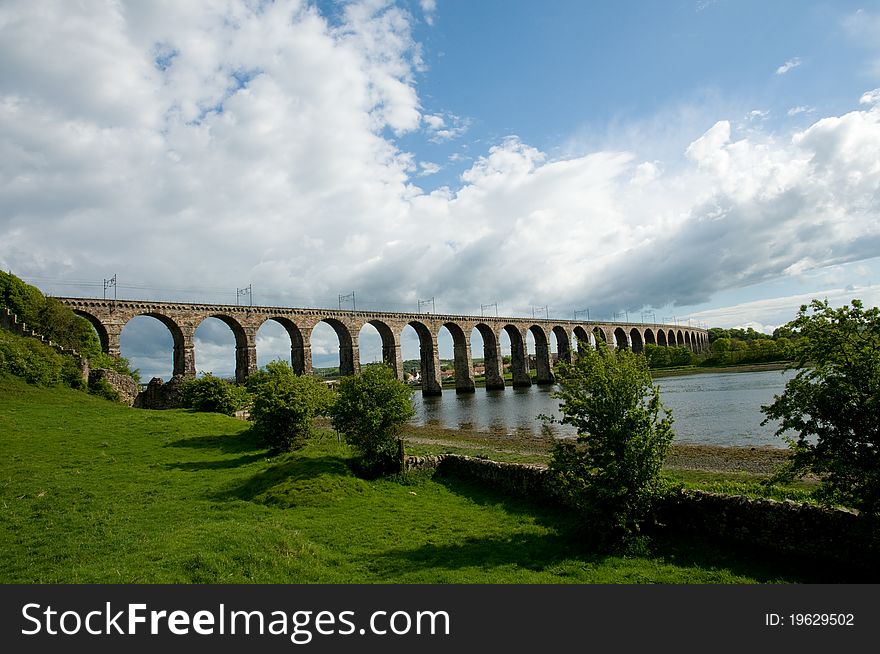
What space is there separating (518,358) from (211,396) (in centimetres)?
6154

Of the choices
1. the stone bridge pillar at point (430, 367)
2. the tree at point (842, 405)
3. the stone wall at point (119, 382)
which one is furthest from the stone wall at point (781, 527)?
the stone bridge pillar at point (430, 367)

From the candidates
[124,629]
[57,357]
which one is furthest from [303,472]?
[57,357]

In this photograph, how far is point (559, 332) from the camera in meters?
98.9

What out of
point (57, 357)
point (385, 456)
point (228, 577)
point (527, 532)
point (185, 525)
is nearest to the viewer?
point (228, 577)

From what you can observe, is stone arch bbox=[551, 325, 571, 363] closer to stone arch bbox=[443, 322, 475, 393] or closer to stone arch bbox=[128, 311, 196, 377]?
stone arch bbox=[443, 322, 475, 393]

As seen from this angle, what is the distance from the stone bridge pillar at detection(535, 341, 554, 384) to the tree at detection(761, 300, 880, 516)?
81.2 m

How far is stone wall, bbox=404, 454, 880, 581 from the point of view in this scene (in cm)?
810

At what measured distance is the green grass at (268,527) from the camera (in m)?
8.36

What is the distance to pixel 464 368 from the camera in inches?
3000

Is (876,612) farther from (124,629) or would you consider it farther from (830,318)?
(124,629)

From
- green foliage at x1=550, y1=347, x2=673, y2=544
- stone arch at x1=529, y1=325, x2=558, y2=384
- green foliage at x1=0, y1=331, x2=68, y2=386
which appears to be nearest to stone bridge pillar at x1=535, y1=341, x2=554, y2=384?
stone arch at x1=529, y1=325, x2=558, y2=384

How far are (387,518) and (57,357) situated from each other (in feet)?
99.0

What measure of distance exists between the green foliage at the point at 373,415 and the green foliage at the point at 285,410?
3247 mm

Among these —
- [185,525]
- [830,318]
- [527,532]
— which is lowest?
[527,532]
